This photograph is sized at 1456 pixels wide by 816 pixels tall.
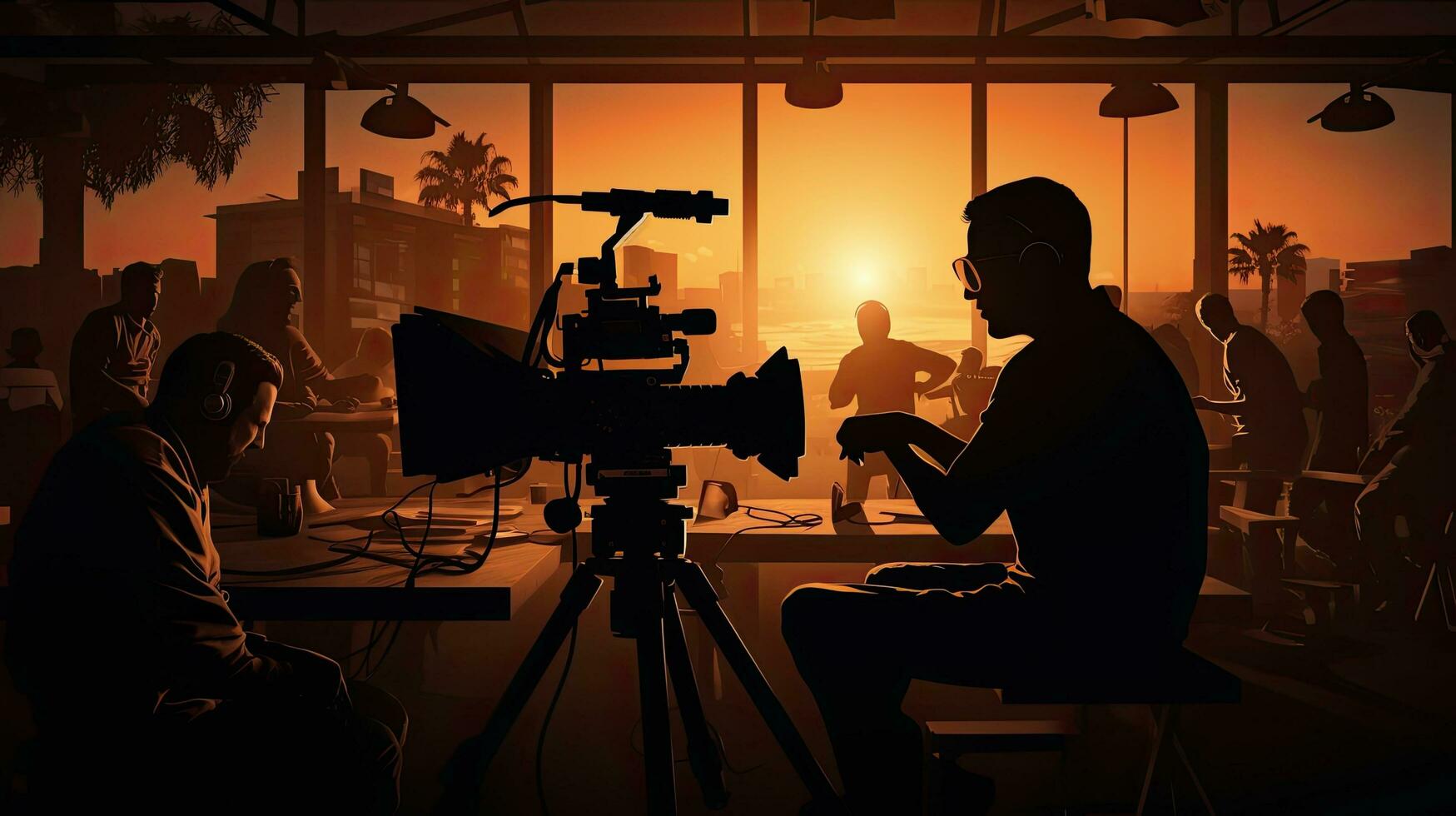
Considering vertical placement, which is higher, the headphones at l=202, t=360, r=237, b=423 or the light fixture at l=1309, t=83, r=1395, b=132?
the light fixture at l=1309, t=83, r=1395, b=132

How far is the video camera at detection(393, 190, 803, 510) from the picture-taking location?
1425 mm

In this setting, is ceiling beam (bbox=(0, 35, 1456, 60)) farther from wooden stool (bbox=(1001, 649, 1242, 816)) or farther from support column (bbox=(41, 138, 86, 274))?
wooden stool (bbox=(1001, 649, 1242, 816))

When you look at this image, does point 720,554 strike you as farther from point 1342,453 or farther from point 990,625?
point 1342,453

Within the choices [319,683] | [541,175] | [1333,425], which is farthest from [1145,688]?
[541,175]

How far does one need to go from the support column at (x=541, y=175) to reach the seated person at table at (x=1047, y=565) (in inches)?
215

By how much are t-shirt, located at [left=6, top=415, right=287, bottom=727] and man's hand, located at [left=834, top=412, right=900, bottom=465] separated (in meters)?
1.06

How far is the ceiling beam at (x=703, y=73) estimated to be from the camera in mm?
6461

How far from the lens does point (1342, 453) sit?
4266 millimetres

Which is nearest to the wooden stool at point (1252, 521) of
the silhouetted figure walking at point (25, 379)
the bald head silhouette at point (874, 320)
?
the bald head silhouette at point (874, 320)

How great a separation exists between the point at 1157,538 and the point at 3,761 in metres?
2.84

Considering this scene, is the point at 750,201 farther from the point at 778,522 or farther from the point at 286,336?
the point at 778,522

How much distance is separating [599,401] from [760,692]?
0.56 m

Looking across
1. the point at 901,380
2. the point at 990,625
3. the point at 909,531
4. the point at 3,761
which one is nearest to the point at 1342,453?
the point at 901,380

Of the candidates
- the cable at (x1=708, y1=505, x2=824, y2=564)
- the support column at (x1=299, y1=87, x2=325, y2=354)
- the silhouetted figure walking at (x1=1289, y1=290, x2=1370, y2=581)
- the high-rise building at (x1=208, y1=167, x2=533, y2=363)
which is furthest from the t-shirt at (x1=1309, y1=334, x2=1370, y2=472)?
the high-rise building at (x1=208, y1=167, x2=533, y2=363)
